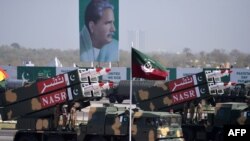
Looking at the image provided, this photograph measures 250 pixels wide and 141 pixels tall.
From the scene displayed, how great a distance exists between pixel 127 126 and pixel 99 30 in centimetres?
5677

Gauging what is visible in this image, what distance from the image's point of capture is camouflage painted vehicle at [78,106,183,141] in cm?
3089

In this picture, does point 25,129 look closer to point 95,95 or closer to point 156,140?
point 95,95

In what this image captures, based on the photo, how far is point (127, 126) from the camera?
104 ft

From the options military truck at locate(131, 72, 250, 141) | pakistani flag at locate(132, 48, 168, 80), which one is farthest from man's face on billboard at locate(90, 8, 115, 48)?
pakistani flag at locate(132, 48, 168, 80)

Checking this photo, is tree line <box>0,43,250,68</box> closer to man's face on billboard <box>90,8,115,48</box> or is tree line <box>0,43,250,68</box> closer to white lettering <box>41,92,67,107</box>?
man's face on billboard <box>90,8,115,48</box>

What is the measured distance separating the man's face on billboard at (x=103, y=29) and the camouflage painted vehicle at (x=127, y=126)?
52.7 meters

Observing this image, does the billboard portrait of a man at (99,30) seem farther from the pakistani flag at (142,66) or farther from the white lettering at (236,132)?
the white lettering at (236,132)

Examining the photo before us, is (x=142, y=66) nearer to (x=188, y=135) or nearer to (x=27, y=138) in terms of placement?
(x=27, y=138)

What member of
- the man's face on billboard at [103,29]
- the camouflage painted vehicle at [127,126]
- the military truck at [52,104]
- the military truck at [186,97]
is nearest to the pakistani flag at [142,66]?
the camouflage painted vehicle at [127,126]

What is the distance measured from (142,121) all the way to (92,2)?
185 ft

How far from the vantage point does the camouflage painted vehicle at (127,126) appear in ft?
101

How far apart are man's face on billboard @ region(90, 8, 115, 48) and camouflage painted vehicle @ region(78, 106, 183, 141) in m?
52.7

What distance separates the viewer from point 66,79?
34.5 meters

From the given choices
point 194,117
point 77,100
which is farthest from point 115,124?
point 194,117
